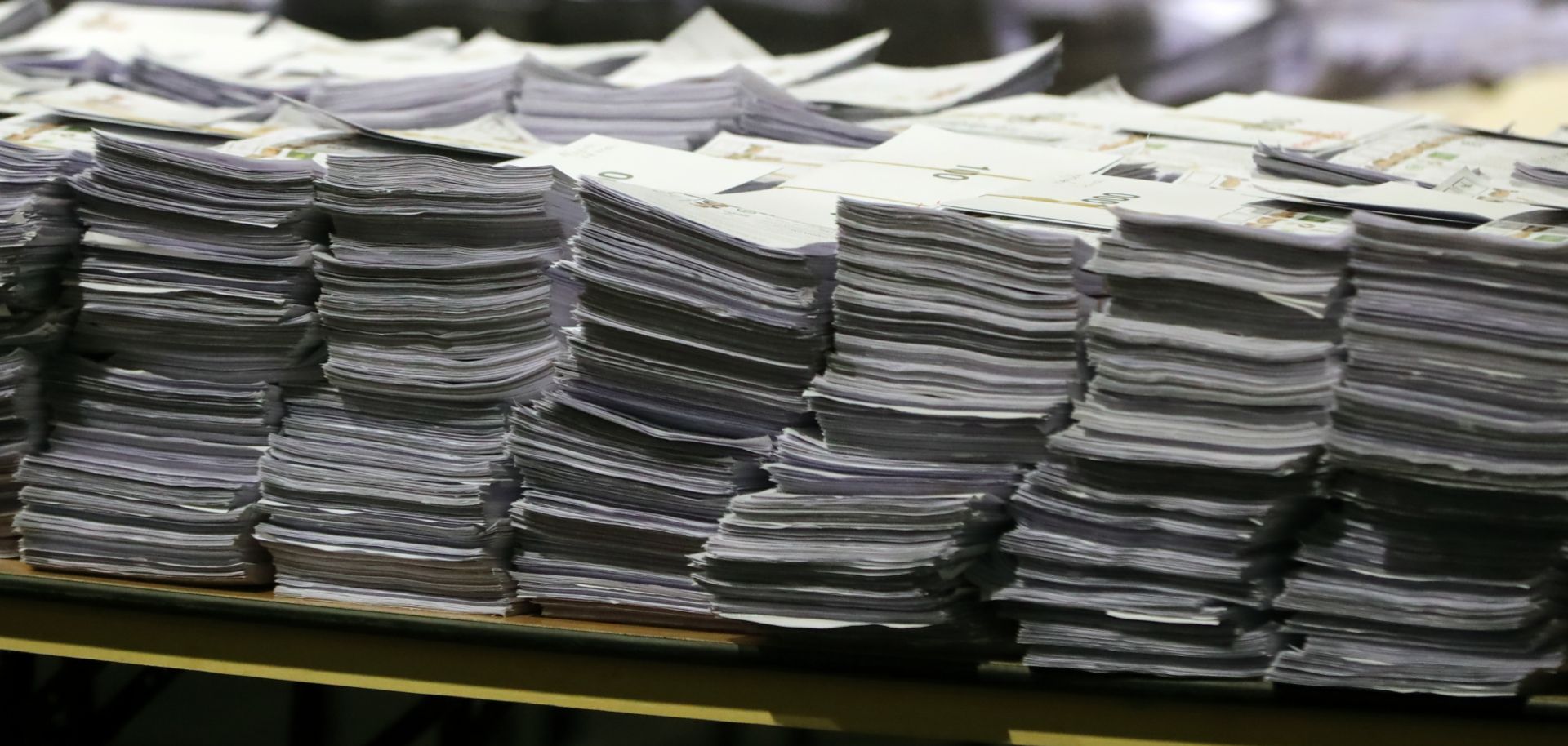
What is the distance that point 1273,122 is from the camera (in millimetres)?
1684

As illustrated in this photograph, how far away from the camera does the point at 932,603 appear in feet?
3.21

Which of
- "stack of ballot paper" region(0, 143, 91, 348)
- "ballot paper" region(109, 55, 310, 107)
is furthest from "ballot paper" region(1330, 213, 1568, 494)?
"ballot paper" region(109, 55, 310, 107)

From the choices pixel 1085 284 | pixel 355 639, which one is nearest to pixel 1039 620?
pixel 1085 284

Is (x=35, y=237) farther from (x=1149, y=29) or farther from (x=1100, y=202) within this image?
(x=1149, y=29)

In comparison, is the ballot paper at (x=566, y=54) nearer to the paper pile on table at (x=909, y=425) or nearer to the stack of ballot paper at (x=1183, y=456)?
the paper pile on table at (x=909, y=425)

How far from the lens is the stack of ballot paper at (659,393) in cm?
99

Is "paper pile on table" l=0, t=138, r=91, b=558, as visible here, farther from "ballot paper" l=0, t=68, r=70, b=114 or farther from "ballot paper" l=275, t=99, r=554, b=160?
"ballot paper" l=0, t=68, r=70, b=114

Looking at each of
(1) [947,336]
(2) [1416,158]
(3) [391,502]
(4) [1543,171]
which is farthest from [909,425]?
(2) [1416,158]

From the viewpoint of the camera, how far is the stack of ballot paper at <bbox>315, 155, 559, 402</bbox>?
106 centimetres

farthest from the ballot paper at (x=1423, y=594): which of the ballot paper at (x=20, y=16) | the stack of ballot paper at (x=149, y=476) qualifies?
the ballot paper at (x=20, y=16)

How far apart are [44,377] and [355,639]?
1.24 ft

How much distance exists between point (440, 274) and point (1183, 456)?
2.00 feet

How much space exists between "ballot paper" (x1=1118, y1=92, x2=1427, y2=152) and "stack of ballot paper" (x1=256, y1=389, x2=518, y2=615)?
94 centimetres

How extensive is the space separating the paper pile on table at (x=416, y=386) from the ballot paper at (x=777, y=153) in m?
0.32
